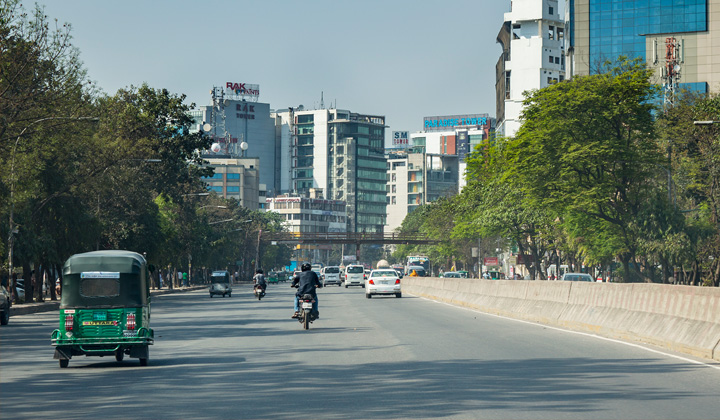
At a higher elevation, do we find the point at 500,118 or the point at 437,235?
the point at 500,118

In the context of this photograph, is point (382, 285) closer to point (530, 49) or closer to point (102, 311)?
point (102, 311)

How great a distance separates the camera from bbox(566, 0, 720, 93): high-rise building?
433 feet

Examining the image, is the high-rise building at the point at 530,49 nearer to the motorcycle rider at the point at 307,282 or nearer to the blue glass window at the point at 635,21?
the blue glass window at the point at 635,21

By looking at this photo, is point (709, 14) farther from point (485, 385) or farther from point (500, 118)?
point (485, 385)

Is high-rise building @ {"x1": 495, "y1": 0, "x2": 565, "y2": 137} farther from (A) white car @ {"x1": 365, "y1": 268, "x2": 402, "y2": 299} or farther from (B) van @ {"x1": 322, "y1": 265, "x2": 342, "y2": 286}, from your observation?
(A) white car @ {"x1": 365, "y1": 268, "x2": 402, "y2": 299}

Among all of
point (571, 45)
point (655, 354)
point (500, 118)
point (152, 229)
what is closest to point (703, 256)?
point (152, 229)

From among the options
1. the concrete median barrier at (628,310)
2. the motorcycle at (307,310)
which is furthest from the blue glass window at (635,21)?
the motorcycle at (307,310)

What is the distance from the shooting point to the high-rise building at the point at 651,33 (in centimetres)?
13188

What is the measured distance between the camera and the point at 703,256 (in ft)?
207

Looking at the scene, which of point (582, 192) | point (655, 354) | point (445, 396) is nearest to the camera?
point (445, 396)

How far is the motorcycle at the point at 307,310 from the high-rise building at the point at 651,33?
11040 centimetres

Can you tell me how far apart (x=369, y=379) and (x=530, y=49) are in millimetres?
155871

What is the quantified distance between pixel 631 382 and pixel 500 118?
16680 cm

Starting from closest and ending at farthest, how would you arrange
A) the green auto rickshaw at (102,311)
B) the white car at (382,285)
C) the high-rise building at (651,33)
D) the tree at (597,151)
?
1. the green auto rickshaw at (102,311)
2. the white car at (382,285)
3. the tree at (597,151)
4. the high-rise building at (651,33)
